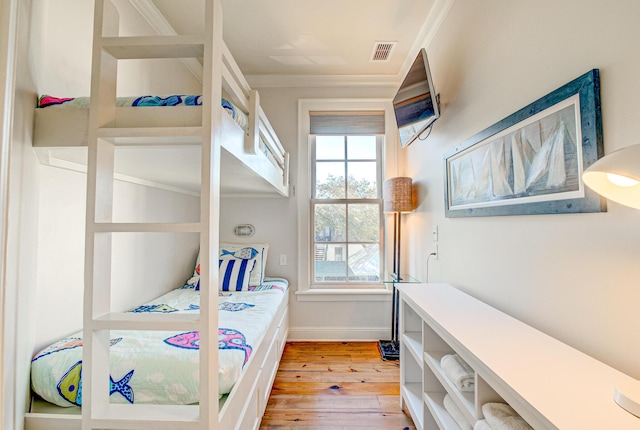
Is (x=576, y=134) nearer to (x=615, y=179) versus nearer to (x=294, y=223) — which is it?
(x=615, y=179)

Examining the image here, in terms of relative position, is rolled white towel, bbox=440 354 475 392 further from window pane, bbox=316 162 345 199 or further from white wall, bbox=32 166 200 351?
window pane, bbox=316 162 345 199

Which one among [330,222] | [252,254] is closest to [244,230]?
[252,254]

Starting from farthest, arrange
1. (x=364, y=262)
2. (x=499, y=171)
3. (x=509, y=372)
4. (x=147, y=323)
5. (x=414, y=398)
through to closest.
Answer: (x=364, y=262) → (x=414, y=398) → (x=499, y=171) → (x=147, y=323) → (x=509, y=372)

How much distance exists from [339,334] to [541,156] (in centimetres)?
240

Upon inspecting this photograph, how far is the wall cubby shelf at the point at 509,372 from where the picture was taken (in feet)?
1.97

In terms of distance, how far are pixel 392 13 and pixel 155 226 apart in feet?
7.30

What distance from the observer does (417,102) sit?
1937mm

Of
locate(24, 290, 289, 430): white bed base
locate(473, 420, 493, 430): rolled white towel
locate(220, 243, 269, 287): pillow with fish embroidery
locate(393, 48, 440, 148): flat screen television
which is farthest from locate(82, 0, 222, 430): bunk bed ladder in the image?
locate(220, 243, 269, 287): pillow with fish embroidery

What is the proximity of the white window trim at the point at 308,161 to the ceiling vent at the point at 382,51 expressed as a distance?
42cm

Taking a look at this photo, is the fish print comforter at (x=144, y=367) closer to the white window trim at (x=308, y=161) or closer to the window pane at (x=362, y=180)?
Result: the white window trim at (x=308, y=161)

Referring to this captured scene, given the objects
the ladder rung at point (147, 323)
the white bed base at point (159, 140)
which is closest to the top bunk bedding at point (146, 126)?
the white bed base at point (159, 140)

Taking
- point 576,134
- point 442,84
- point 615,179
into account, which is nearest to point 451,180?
point 442,84

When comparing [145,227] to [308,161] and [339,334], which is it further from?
[339,334]

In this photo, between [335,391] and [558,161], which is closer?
[558,161]
